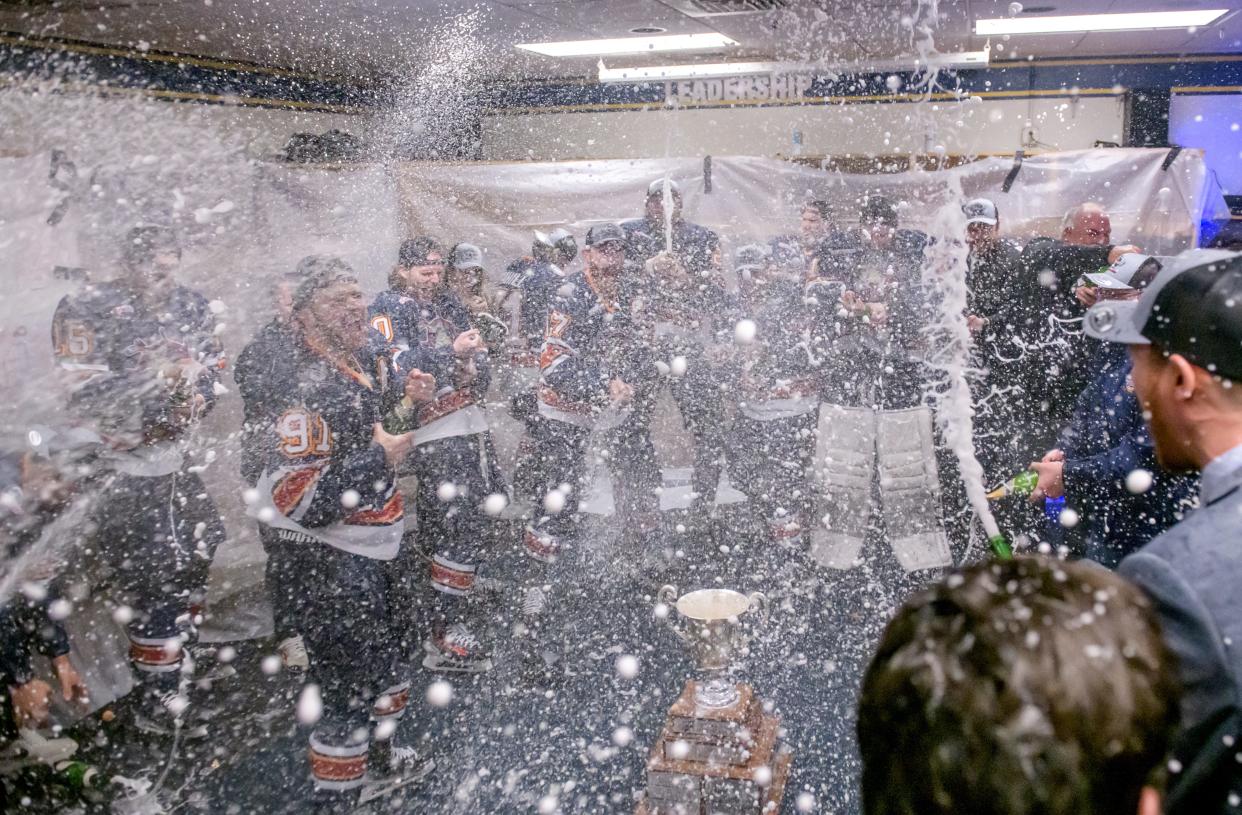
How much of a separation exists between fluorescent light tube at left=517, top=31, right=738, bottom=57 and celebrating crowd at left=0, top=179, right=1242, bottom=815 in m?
2.51

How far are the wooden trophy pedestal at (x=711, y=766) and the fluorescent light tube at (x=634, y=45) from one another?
6.45 metres

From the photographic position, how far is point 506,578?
5.26m

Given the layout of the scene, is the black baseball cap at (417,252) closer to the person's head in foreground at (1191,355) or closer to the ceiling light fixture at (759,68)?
the person's head in foreground at (1191,355)

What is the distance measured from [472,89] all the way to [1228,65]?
8.89m

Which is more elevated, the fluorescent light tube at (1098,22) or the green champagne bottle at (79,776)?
the fluorescent light tube at (1098,22)

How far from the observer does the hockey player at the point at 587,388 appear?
513 centimetres

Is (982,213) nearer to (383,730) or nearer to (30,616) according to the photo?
(383,730)

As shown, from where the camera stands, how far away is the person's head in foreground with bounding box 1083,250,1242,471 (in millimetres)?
1361

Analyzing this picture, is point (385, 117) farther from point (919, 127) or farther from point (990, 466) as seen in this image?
point (990, 466)

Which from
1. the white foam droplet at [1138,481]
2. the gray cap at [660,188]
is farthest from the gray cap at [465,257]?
the white foam droplet at [1138,481]

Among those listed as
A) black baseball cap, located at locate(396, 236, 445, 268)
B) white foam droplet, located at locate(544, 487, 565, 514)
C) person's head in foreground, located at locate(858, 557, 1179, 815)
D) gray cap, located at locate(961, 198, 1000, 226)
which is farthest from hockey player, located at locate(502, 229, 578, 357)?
person's head in foreground, located at locate(858, 557, 1179, 815)

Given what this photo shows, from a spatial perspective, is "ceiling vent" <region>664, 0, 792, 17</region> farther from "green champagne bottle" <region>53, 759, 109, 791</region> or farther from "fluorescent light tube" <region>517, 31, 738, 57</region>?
"green champagne bottle" <region>53, 759, 109, 791</region>

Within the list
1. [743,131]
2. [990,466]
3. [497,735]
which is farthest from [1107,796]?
[743,131]

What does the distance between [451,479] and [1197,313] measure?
3.72 metres
